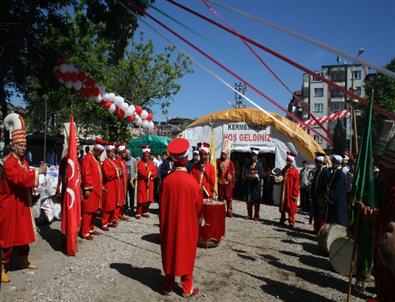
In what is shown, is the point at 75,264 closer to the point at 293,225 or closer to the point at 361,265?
the point at 361,265

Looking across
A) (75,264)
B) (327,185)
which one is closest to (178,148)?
(75,264)

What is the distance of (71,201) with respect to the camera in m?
6.34

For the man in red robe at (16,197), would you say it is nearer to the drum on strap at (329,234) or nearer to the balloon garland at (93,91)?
the balloon garland at (93,91)

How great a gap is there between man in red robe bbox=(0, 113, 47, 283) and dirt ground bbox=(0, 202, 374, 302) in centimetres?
56

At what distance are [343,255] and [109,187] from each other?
5.38 meters

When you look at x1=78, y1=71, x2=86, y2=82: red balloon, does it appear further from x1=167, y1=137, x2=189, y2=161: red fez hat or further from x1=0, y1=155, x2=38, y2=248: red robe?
x1=167, y1=137, x2=189, y2=161: red fez hat

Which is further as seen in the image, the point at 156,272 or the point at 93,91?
the point at 93,91

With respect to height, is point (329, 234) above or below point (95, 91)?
below

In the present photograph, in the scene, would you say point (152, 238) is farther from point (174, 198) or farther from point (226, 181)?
point (226, 181)

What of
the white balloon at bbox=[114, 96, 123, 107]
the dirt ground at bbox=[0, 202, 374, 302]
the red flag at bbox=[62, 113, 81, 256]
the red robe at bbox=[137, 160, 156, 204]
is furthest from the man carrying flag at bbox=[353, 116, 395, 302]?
the white balloon at bbox=[114, 96, 123, 107]

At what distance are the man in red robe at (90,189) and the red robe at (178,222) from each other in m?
3.12

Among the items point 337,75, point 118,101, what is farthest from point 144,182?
point 337,75

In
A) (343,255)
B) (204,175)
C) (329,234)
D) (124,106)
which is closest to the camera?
(343,255)

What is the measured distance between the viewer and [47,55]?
32.3 ft
